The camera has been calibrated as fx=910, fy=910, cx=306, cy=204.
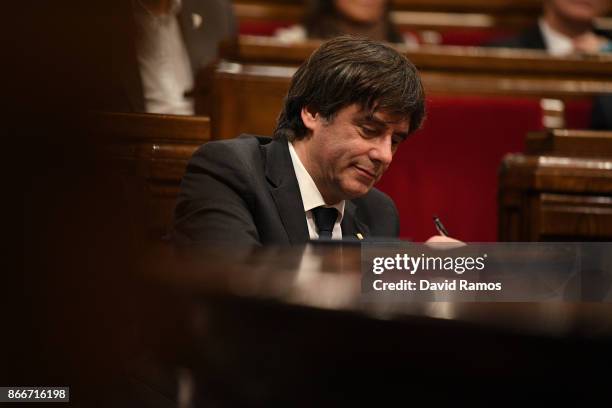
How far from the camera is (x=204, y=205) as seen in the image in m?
0.74

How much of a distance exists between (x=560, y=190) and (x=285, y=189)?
1.38 feet

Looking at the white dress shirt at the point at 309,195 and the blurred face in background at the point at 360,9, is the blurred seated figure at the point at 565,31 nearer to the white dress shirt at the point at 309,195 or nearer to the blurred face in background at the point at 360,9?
the blurred face in background at the point at 360,9

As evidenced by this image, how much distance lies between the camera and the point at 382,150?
0.85 metres

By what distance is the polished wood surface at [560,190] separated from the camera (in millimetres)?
1073

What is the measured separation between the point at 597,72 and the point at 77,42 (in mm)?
1183

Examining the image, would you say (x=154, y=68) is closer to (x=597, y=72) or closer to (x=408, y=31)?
(x=597, y=72)

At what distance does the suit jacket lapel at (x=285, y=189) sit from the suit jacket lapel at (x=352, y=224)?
0.06 metres

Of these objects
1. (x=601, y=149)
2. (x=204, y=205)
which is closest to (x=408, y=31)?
(x=601, y=149)

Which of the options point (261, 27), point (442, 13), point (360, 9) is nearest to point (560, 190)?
point (360, 9)

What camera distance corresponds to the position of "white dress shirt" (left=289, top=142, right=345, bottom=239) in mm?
852

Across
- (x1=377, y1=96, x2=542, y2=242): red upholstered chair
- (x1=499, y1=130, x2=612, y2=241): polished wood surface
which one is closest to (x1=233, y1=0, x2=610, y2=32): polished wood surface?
(x1=377, y1=96, x2=542, y2=242): red upholstered chair

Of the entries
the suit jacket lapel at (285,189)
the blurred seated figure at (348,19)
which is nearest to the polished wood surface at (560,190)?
the suit jacket lapel at (285,189)

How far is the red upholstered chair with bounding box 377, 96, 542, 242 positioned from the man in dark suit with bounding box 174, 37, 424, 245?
0.32 m

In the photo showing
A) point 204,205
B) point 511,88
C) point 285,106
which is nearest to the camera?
point 204,205
